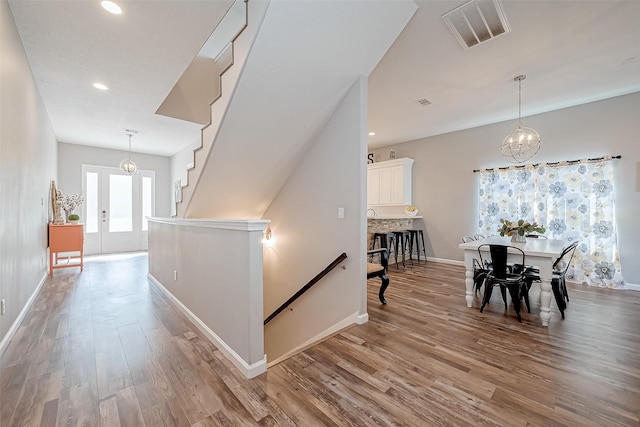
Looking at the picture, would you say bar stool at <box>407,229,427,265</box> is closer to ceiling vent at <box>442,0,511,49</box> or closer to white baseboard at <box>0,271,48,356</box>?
ceiling vent at <box>442,0,511,49</box>

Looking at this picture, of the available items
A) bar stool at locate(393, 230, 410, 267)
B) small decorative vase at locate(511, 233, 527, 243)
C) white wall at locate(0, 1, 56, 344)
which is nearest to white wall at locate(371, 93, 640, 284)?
bar stool at locate(393, 230, 410, 267)

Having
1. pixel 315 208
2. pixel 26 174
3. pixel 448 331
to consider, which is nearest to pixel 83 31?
pixel 26 174

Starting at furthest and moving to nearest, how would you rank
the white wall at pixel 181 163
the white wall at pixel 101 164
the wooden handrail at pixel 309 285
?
1. the white wall at pixel 181 163
2. the white wall at pixel 101 164
3. the wooden handrail at pixel 309 285

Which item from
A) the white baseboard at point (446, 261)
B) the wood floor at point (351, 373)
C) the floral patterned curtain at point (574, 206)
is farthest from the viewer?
the white baseboard at point (446, 261)

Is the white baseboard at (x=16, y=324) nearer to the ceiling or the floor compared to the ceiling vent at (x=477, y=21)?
nearer to the floor

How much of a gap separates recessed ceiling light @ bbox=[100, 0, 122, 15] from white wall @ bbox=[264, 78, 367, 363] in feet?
7.11

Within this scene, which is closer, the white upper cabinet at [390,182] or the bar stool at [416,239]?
the bar stool at [416,239]

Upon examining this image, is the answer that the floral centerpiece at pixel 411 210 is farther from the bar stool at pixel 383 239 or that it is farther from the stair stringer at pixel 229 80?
the stair stringer at pixel 229 80

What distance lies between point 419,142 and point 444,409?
5.85m

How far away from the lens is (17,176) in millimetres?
2697

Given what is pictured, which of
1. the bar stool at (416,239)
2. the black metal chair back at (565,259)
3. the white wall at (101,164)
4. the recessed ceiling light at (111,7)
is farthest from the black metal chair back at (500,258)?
the white wall at (101,164)

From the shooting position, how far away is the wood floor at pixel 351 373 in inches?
61.1

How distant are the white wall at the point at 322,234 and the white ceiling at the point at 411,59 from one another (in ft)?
3.86

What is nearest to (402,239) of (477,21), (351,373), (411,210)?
(411,210)
